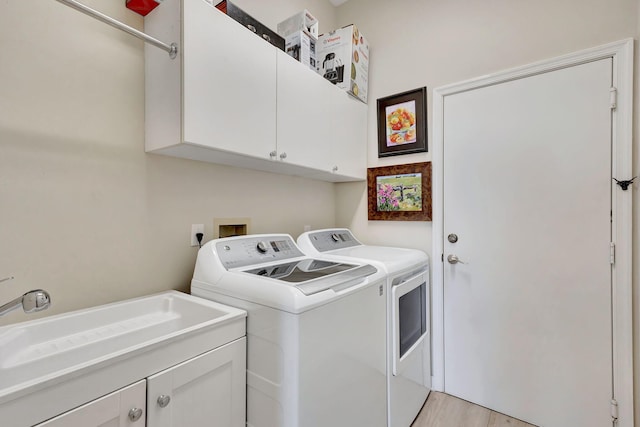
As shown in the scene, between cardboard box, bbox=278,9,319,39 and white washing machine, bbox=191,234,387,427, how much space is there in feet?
4.54

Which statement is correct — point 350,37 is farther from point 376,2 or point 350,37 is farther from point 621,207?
point 621,207

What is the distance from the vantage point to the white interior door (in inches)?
62.6

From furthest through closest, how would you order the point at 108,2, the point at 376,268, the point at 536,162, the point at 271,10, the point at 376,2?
the point at 376,2 < the point at 271,10 < the point at 536,162 < the point at 376,268 < the point at 108,2

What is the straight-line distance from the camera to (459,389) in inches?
78.1

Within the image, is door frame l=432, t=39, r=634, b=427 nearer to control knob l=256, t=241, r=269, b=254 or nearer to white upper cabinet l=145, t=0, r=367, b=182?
white upper cabinet l=145, t=0, r=367, b=182

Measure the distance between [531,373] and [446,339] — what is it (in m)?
0.49

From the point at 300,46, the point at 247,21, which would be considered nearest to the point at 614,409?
the point at 300,46

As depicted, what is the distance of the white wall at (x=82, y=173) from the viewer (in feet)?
3.37

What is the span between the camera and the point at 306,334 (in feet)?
3.35

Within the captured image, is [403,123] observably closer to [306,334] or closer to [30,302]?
[306,334]

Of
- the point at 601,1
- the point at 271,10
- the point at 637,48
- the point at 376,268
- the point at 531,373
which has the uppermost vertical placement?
the point at 271,10

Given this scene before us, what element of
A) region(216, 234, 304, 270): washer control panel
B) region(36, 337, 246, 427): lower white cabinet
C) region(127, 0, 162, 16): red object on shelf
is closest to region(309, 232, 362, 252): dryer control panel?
region(216, 234, 304, 270): washer control panel

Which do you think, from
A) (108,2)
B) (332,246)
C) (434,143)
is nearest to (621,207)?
(434,143)

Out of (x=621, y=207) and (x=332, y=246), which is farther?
(x=332, y=246)
